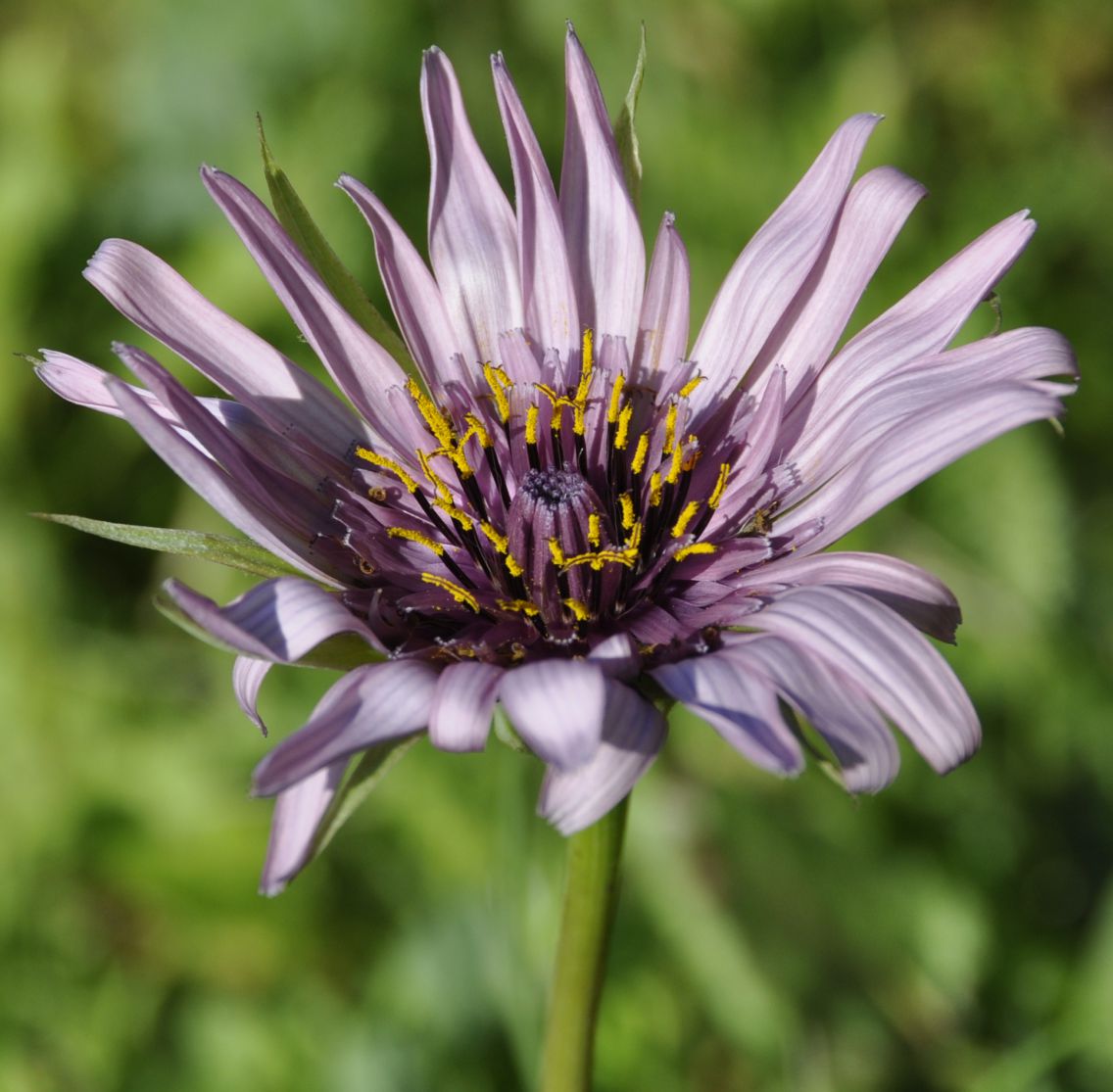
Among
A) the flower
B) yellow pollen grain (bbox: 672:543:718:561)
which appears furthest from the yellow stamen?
yellow pollen grain (bbox: 672:543:718:561)

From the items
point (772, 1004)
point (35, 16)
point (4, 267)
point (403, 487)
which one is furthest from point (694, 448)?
point (35, 16)

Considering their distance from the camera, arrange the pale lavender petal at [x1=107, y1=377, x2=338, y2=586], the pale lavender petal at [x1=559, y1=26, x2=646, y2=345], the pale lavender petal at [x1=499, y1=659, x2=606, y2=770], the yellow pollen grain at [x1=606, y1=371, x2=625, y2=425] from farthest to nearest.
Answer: the yellow pollen grain at [x1=606, y1=371, x2=625, y2=425] → the pale lavender petal at [x1=559, y1=26, x2=646, y2=345] → the pale lavender petal at [x1=107, y1=377, x2=338, y2=586] → the pale lavender petal at [x1=499, y1=659, x2=606, y2=770]

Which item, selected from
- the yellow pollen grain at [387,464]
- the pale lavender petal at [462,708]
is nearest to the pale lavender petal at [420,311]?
the yellow pollen grain at [387,464]

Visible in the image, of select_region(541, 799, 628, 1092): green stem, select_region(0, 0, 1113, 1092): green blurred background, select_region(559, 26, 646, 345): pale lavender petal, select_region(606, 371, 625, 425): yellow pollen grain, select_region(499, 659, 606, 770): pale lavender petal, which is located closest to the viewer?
select_region(499, 659, 606, 770): pale lavender petal

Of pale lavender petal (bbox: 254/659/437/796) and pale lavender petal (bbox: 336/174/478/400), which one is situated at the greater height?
pale lavender petal (bbox: 336/174/478/400)

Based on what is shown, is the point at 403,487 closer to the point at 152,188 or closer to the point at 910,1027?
the point at 910,1027

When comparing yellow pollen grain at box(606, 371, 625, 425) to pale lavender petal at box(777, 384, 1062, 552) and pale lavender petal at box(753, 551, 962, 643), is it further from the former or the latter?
pale lavender petal at box(753, 551, 962, 643)
